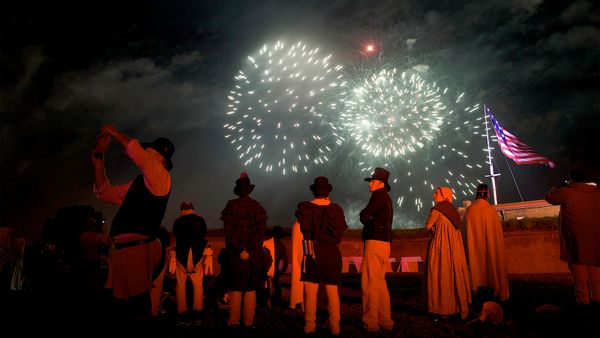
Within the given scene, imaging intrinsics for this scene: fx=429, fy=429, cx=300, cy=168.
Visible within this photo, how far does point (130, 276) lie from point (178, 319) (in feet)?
12.6

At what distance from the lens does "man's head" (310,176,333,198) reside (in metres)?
6.30

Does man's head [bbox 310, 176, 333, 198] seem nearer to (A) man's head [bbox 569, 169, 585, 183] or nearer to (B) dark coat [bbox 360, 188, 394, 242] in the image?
(B) dark coat [bbox 360, 188, 394, 242]

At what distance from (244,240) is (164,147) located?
8.26ft

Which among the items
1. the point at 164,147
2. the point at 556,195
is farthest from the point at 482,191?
the point at 164,147

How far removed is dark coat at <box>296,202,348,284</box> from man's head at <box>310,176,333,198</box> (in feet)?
0.61

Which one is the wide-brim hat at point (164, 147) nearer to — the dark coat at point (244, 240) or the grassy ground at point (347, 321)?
the grassy ground at point (347, 321)

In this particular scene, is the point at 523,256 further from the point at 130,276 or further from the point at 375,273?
the point at 130,276

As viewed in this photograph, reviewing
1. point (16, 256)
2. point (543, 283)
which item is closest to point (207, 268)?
point (16, 256)

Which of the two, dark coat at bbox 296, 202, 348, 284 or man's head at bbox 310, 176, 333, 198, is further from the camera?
man's head at bbox 310, 176, 333, 198

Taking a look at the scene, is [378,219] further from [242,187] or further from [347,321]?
[242,187]

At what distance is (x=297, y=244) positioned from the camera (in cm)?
808

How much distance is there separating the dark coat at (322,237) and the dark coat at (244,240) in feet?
2.15

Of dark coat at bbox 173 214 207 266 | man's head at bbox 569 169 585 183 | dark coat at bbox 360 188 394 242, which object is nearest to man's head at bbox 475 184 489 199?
man's head at bbox 569 169 585 183

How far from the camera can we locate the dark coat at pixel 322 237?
19.5ft
